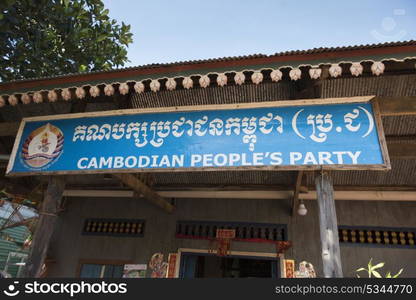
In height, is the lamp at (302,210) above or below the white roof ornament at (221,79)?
below

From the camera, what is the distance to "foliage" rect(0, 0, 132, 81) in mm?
7656

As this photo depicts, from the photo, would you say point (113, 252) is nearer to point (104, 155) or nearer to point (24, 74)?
point (104, 155)

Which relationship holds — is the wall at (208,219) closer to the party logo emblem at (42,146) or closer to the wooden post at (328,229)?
the wooden post at (328,229)

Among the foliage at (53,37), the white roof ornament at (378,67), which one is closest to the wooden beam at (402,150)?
the white roof ornament at (378,67)

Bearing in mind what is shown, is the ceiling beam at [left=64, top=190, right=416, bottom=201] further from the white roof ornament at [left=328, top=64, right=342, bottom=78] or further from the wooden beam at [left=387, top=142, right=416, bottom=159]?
the white roof ornament at [left=328, top=64, right=342, bottom=78]

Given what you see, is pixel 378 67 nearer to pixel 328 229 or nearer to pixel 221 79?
pixel 221 79

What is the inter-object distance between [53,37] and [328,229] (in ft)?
27.8

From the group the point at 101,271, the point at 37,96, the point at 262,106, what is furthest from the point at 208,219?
the point at 37,96

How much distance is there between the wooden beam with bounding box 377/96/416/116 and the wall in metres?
3.37

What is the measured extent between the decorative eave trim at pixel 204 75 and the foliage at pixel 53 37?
12.9 ft

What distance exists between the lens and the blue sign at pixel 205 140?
3408 mm

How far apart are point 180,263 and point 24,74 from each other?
7097 millimetres

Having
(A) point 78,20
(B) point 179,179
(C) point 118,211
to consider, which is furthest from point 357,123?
(A) point 78,20

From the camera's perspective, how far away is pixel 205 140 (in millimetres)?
3803
